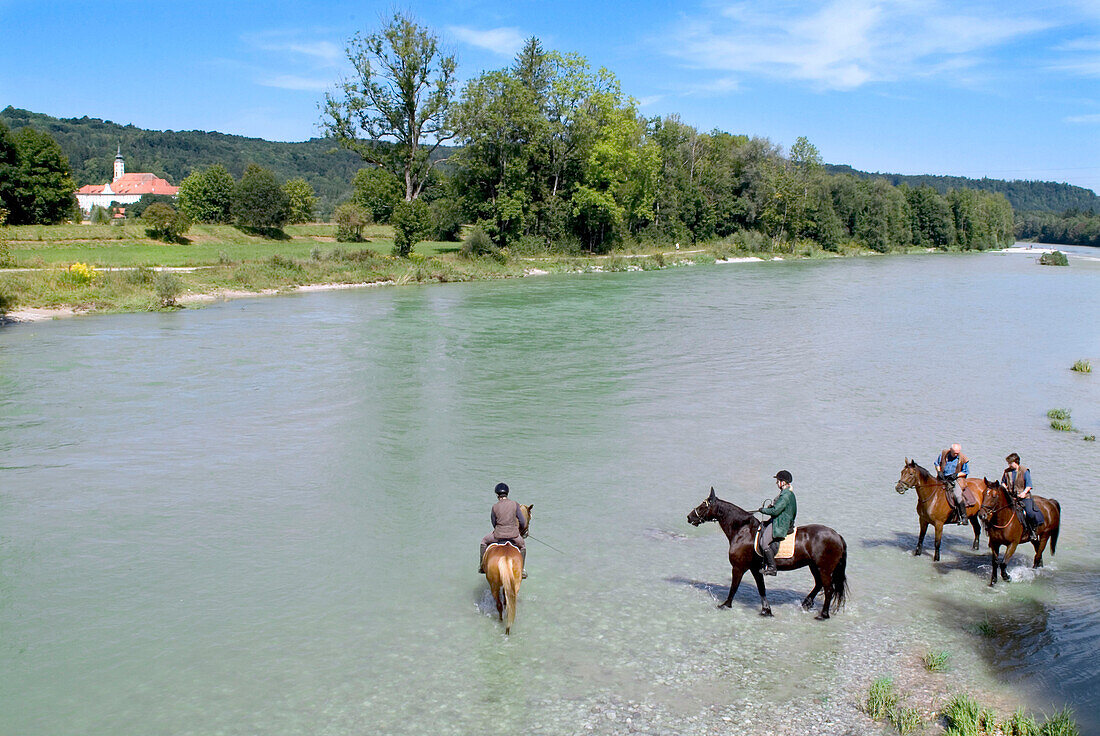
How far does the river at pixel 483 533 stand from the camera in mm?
8320

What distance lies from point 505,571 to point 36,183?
66795 millimetres

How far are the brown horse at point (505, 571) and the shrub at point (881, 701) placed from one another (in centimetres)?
388

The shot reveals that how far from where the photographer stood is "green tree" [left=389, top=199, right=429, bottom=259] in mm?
56631

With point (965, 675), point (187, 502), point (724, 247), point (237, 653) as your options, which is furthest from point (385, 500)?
point (724, 247)

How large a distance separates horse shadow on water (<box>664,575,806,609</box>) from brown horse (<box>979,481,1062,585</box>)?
2.70 meters

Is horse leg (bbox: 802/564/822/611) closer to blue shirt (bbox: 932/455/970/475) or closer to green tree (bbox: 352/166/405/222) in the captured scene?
blue shirt (bbox: 932/455/970/475)

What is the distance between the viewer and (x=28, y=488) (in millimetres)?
14414

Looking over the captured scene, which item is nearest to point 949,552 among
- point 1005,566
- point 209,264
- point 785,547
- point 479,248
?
point 1005,566

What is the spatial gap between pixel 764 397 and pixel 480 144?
161 feet

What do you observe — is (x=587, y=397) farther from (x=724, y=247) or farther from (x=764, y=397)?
(x=724, y=247)

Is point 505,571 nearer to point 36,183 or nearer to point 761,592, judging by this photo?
point 761,592

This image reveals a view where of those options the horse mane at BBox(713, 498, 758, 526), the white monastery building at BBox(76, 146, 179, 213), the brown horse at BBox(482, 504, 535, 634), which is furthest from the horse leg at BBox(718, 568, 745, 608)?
the white monastery building at BBox(76, 146, 179, 213)

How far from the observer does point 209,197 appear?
74812mm

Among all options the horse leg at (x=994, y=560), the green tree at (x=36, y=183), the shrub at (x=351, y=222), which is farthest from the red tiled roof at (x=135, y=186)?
the horse leg at (x=994, y=560)
